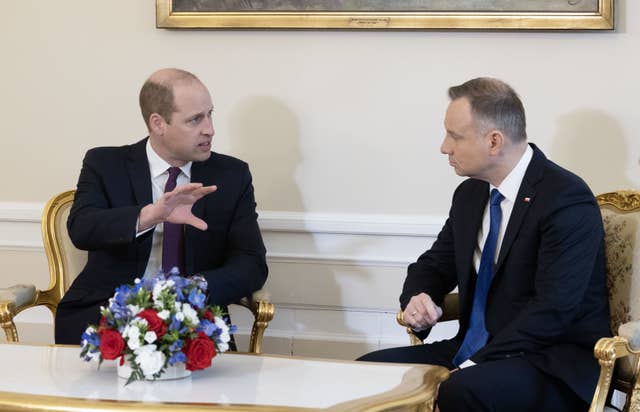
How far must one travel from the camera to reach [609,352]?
2.83 m

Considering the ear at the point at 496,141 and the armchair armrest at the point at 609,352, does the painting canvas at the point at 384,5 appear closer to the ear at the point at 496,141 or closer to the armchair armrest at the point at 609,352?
the ear at the point at 496,141

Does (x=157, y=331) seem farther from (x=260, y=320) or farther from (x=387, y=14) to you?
(x=387, y=14)

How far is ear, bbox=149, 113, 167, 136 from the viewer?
12.5ft

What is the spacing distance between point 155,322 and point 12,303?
122 cm

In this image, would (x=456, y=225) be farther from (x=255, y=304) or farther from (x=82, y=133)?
(x=82, y=133)

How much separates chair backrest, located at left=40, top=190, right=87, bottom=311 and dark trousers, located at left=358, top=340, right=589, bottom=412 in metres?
1.67

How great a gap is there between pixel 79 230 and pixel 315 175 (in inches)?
44.2

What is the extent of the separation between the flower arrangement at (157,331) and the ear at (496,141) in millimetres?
1117

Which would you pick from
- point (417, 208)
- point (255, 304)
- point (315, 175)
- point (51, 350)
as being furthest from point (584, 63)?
point (51, 350)

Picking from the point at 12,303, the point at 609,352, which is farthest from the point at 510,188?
the point at 12,303

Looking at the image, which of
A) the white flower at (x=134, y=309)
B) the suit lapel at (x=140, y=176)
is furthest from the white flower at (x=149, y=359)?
the suit lapel at (x=140, y=176)

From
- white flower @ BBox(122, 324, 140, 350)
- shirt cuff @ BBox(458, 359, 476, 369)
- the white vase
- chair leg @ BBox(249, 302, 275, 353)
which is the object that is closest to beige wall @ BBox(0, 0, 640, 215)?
chair leg @ BBox(249, 302, 275, 353)

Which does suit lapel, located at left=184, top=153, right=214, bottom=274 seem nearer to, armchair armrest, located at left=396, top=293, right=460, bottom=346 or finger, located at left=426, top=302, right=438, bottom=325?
armchair armrest, located at left=396, top=293, right=460, bottom=346

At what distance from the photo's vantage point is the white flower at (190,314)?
8.63ft
